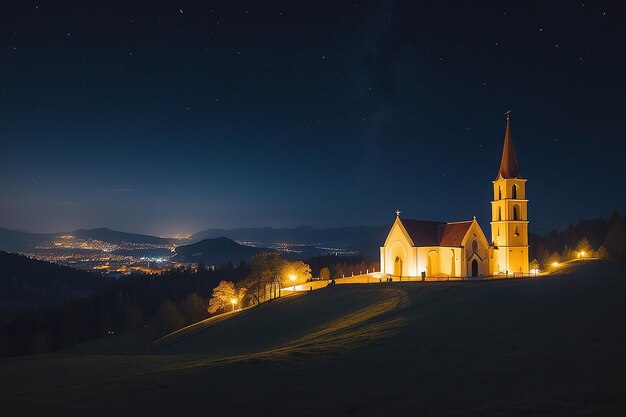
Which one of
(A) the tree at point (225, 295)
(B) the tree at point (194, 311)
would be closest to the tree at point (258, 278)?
(A) the tree at point (225, 295)

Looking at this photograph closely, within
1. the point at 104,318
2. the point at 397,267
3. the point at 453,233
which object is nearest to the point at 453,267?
the point at 453,233

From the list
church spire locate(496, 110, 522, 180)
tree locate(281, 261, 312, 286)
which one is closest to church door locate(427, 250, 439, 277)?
church spire locate(496, 110, 522, 180)

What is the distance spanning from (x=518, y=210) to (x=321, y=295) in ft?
93.5

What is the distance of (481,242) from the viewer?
181ft

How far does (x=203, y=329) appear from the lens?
138 feet

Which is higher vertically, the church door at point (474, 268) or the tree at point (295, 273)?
the church door at point (474, 268)

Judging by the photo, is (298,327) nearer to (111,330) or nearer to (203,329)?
(203,329)

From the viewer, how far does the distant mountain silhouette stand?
487 ft

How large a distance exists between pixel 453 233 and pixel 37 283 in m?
163

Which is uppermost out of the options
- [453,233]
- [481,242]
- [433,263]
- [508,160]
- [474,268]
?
[508,160]

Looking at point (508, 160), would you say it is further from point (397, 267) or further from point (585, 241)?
point (585, 241)

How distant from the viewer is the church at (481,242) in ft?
177

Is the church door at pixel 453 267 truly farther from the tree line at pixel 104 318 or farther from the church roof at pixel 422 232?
the tree line at pixel 104 318

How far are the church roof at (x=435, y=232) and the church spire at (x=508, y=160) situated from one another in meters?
7.63
